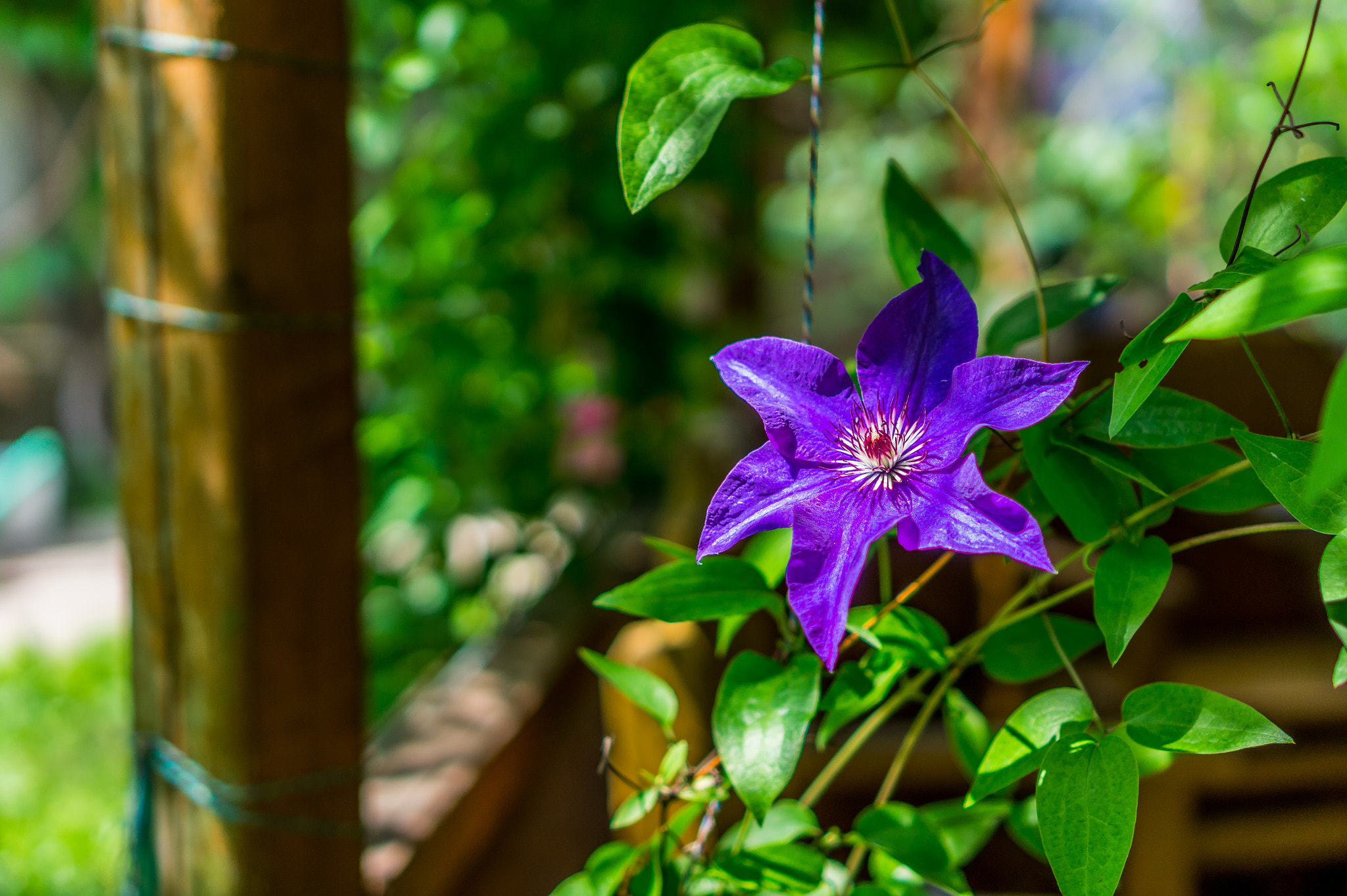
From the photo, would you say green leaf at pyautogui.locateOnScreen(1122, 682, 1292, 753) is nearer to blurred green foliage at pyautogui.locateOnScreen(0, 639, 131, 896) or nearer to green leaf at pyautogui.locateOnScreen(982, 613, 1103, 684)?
green leaf at pyautogui.locateOnScreen(982, 613, 1103, 684)

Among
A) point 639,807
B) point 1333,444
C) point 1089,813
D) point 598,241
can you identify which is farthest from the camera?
point 598,241

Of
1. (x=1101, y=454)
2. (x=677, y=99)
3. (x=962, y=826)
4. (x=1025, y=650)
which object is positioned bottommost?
(x=962, y=826)

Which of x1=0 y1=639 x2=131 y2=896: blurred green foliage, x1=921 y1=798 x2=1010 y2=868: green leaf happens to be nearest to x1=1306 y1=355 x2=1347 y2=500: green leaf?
x1=921 y1=798 x2=1010 y2=868: green leaf

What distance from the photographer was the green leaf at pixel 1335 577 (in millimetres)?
251

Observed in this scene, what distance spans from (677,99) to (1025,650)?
25 centimetres

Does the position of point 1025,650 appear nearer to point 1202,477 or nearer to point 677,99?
point 1202,477

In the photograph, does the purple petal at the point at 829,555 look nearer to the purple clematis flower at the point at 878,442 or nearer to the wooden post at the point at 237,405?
the purple clematis flower at the point at 878,442

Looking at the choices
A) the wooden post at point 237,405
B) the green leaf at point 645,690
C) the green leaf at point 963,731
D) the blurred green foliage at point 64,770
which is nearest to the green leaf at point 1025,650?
the green leaf at point 963,731

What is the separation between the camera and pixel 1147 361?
25cm

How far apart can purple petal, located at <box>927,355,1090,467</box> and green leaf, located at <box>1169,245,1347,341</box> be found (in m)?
0.04

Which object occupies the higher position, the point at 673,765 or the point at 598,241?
the point at 598,241

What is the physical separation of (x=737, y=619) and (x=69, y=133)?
6.88 metres

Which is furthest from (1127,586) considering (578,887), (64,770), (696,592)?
(64,770)

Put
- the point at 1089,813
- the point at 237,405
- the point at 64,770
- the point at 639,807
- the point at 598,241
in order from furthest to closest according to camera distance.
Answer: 1. the point at 64,770
2. the point at 598,241
3. the point at 237,405
4. the point at 639,807
5. the point at 1089,813
